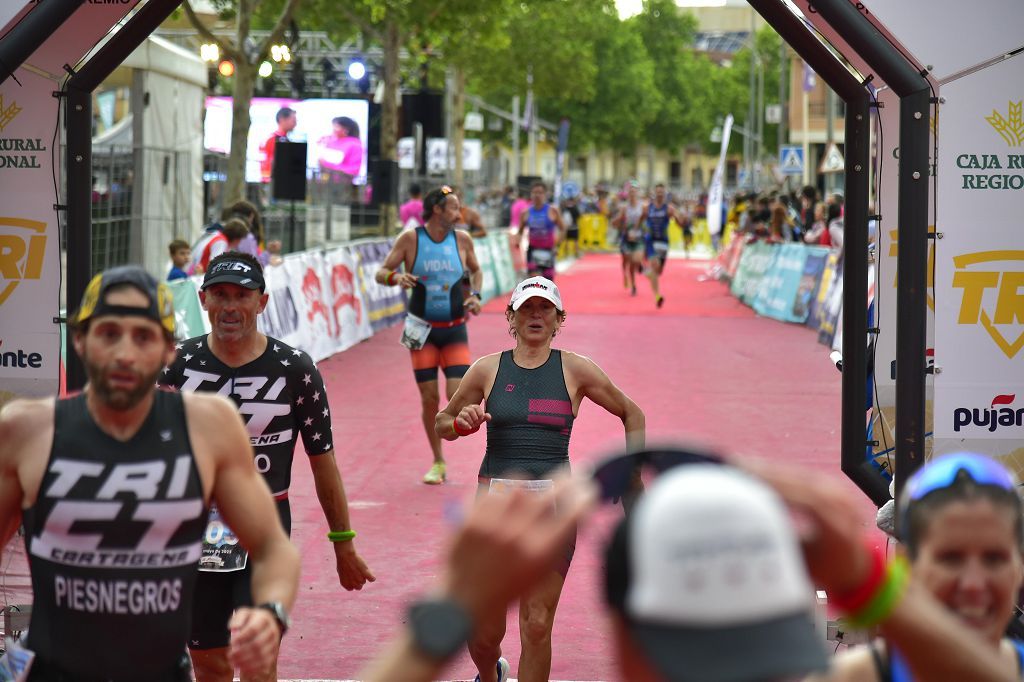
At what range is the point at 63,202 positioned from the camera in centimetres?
681

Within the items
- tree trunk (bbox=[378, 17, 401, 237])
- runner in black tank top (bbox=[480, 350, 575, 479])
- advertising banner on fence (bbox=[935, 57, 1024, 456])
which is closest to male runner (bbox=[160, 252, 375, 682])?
runner in black tank top (bbox=[480, 350, 575, 479])

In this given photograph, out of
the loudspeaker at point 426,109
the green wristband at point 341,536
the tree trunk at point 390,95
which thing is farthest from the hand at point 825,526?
the loudspeaker at point 426,109

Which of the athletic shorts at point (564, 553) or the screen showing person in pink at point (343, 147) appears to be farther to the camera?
the screen showing person in pink at point (343, 147)

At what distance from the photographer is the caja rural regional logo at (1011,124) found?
253 inches

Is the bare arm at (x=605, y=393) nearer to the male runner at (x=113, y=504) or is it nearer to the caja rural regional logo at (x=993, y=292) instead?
the caja rural regional logo at (x=993, y=292)

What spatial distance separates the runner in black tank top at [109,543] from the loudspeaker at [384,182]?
25533 millimetres

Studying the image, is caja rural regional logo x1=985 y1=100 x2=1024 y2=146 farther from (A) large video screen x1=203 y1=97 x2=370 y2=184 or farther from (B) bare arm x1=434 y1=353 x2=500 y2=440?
(A) large video screen x1=203 y1=97 x2=370 y2=184

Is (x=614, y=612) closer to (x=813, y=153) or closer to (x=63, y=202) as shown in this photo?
(x=63, y=202)

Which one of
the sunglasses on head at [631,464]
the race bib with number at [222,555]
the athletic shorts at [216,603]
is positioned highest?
the sunglasses on head at [631,464]

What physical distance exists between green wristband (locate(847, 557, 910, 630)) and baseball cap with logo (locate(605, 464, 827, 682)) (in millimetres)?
314

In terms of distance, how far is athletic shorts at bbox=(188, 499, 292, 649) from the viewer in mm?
5270

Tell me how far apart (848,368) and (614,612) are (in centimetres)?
545

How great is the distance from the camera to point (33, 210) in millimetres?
6785

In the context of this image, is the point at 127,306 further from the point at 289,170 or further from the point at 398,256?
the point at 289,170
